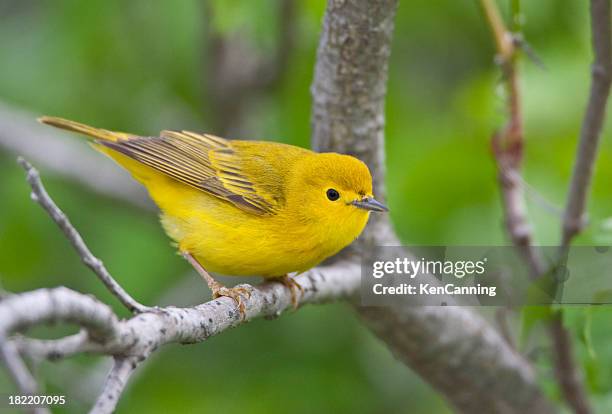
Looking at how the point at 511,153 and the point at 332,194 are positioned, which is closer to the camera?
the point at 332,194

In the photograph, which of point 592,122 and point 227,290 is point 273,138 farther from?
point 592,122

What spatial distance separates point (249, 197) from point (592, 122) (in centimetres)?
168

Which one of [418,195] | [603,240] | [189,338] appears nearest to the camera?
[189,338]

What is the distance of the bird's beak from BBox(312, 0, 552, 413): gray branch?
28cm

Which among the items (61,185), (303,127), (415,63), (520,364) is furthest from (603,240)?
(61,185)

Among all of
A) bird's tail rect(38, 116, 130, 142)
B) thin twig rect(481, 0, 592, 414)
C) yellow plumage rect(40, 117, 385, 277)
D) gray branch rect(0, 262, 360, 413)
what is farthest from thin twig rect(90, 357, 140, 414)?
thin twig rect(481, 0, 592, 414)

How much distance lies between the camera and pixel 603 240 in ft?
10.8

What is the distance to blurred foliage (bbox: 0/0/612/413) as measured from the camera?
16.5 ft

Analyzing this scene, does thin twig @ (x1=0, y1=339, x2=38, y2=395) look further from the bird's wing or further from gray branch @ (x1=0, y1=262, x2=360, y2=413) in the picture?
the bird's wing

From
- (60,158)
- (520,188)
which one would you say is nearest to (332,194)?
(520,188)

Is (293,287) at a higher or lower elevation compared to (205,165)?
lower

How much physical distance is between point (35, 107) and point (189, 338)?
14.3 ft

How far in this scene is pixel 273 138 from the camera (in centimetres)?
586

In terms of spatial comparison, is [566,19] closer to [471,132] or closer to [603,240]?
[471,132]
